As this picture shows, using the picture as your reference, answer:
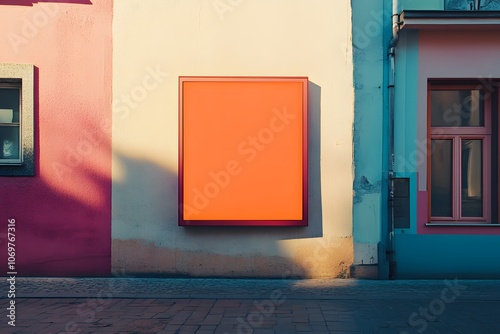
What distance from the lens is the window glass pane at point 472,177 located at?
24.8 feet

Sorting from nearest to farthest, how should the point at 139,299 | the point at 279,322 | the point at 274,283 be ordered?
the point at 279,322 < the point at 139,299 < the point at 274,283

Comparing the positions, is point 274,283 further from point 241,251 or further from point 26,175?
point 26,175

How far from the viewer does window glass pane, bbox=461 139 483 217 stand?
7.56 meters

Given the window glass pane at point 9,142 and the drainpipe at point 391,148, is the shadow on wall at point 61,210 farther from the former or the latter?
the drainpipe at point 391,148

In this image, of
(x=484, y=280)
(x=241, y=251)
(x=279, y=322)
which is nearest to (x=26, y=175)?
(x=241, y=251)

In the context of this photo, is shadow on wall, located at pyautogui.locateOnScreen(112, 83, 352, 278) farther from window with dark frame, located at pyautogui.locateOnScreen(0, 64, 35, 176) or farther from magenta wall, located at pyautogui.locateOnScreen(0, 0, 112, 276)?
window with dark frame, located at pyautogui.locateOnScreen(0, 64, 35, 176)

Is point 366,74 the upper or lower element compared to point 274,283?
upper

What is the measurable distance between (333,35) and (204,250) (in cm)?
417

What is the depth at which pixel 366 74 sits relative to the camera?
286 inches

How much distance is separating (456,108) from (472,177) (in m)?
1.24

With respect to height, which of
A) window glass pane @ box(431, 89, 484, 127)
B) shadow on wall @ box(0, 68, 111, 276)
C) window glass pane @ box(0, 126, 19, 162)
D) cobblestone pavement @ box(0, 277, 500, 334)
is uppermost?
window glass pane @ box(431, 89, 484, 127)

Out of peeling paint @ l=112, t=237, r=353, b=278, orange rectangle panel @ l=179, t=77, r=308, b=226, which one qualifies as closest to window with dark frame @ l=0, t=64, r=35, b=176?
peeling paint @ l=112, t=237, r=353, b=278

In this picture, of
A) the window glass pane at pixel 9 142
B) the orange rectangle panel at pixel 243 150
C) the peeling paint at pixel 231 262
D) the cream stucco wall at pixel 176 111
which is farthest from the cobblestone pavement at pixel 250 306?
the window glass pane at pixel 9 142

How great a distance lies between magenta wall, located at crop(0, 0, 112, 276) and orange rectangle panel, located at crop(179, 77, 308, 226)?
1399 millimetres
